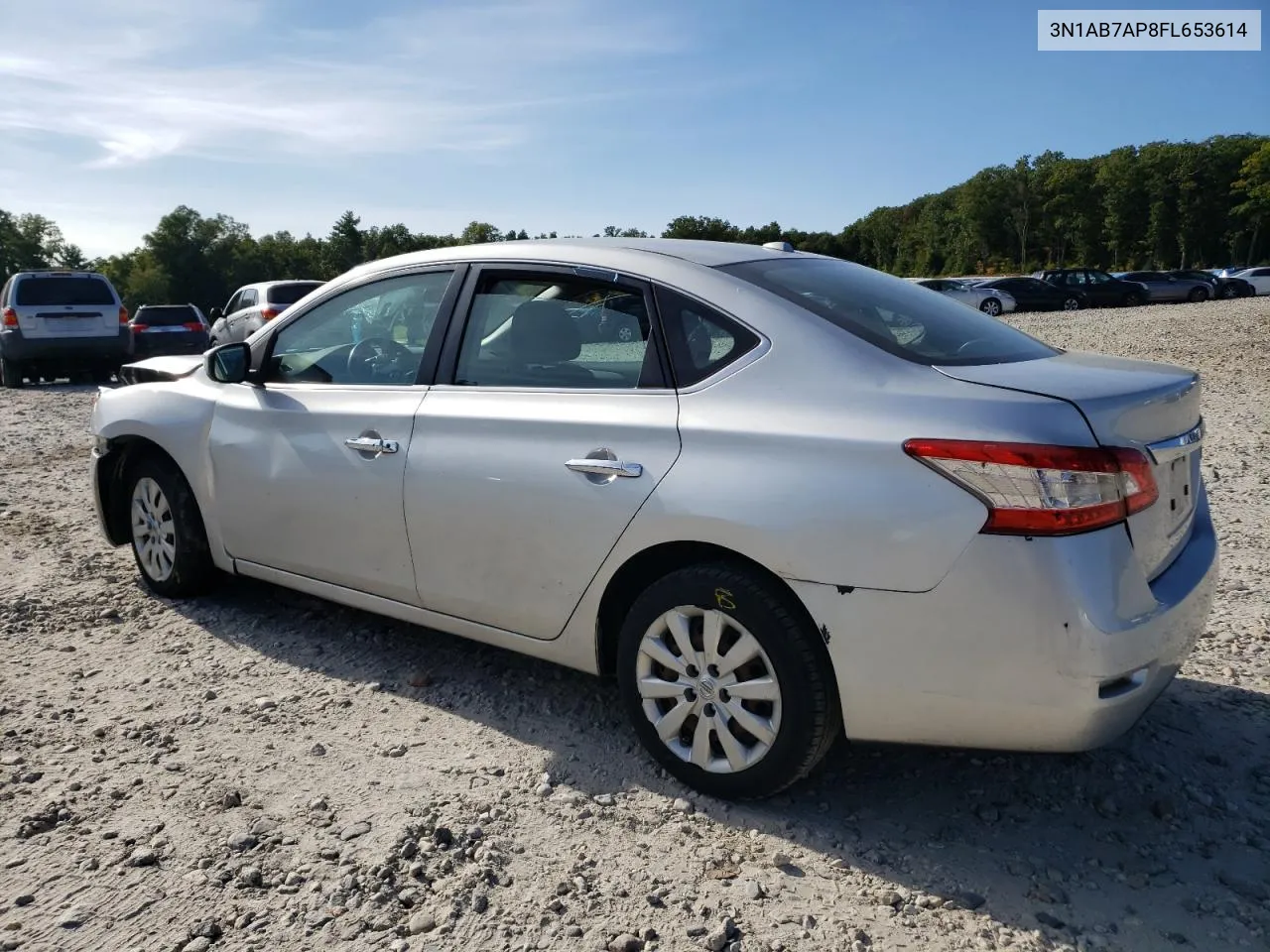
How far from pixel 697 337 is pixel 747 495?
0.60m

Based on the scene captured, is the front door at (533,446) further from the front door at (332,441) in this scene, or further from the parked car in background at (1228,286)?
the parked car in background at (1228,286)

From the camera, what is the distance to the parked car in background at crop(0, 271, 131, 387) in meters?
16.4

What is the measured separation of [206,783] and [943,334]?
272cm

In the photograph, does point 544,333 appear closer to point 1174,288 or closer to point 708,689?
point 708,689

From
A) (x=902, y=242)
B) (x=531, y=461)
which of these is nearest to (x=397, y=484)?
(x=531, y=461)

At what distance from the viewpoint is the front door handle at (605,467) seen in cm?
303

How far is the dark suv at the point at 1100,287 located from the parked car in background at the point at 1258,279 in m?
8.26

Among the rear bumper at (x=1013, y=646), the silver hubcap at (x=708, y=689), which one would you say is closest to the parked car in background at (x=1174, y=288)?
the rear bumper at (x=1013, y=646)

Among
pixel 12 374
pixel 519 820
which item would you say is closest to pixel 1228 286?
pixel 12 374

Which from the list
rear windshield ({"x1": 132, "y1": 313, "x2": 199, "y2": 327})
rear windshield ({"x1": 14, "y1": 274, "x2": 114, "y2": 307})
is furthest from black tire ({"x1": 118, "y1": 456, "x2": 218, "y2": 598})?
rear windshield ({"x1": 132, "y1": 313, "x2": 199, "y2": 327})

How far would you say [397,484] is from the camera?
12.0 ft

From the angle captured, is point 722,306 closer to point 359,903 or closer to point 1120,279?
point 359,903

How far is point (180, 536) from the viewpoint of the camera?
4691 millimetres

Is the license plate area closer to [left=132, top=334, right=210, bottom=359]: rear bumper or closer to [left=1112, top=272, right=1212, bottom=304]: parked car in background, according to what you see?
[left=132, top=334, right=210, bottom=359]: rear bumper
